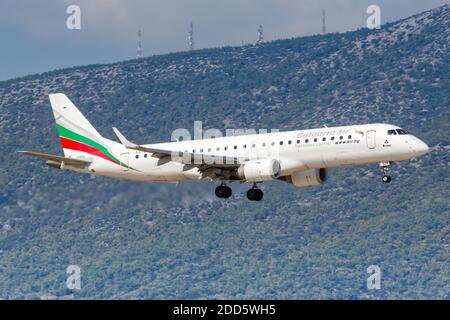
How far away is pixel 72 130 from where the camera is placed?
86.2 meters

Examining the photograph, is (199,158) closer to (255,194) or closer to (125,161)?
(255,194)

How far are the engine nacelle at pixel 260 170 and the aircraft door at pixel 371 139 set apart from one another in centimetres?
526

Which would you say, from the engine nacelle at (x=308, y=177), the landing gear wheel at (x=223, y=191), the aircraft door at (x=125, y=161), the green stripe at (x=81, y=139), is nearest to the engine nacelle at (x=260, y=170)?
the landing gear wheel at (x=223, y=191)

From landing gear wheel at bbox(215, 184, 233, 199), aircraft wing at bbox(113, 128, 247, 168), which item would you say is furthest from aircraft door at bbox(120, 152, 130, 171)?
landing gear wheel at bbox(215, 184, 233, 199)

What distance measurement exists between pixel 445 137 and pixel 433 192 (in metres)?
12.4

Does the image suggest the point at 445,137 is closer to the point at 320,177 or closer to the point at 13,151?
the point at 13,151

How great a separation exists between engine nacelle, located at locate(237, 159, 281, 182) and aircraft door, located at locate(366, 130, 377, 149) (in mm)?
5264

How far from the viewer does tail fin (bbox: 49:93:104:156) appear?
84.6 metres

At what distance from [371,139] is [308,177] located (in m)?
6.80

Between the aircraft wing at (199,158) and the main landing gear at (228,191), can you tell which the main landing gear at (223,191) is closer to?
the main landing gear at (228,191)

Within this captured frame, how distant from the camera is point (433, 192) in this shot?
156 metres

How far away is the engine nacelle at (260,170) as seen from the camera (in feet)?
245
